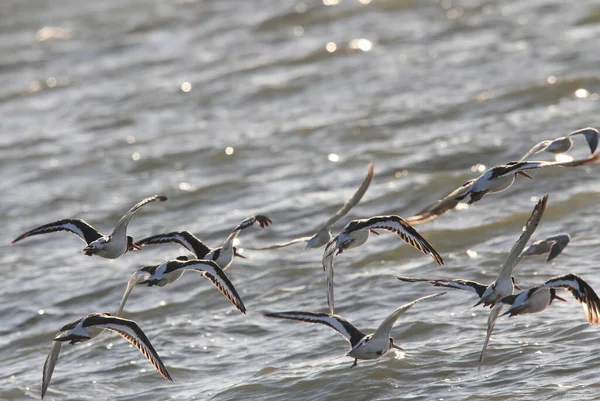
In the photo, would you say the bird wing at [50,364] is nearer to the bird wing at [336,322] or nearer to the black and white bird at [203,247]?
the black and white bird at [203,247]

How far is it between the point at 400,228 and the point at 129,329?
216cm

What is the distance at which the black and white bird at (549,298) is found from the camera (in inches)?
310

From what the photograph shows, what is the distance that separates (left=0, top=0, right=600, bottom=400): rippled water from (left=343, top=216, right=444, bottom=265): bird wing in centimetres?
112

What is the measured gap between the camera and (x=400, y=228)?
8.63 meters

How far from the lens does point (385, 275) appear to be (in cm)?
1156

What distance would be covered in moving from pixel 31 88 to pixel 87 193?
8007mm

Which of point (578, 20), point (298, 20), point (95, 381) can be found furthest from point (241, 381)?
point (298, 20)

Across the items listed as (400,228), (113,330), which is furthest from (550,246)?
(113,330)

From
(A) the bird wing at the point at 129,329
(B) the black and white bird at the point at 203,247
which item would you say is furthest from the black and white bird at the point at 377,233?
(A) the bird wing at the point at 129,329

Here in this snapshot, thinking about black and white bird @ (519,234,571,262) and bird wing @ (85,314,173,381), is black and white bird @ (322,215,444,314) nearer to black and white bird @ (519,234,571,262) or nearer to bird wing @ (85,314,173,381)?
black and white bird @ (519,234,571,262)

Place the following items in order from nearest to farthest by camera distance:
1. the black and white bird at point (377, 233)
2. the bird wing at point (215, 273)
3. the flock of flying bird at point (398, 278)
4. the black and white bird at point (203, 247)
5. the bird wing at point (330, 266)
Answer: the flock of flying bird at point (398, 278) < the bird wing at point (215, 273) < the black and white bird at point (377, 233) < the bird wing at point (330, 266) < the black and white bird at point (203, 247)

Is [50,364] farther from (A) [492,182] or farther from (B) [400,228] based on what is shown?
(A) [492,182]

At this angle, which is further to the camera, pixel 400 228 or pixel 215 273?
pixel 400 228

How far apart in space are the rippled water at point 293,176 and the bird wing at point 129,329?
1009mm
